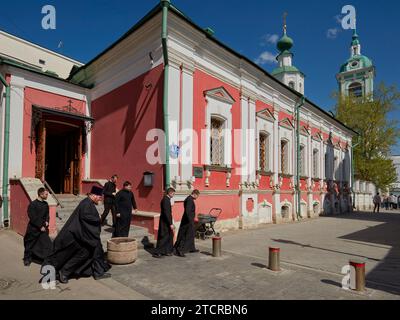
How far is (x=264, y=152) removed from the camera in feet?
48.5

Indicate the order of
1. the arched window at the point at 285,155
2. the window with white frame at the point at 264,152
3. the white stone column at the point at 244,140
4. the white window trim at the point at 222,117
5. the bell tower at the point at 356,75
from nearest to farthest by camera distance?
the white window trim at the point at 222,117, the white stone column at the point at 244,140, the window with white frame at the point at 264,152, the arched window at the point at 285,155, the bell tower at the point at 356,75

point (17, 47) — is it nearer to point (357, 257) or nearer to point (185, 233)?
point (185, 233)

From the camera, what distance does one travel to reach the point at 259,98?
45.9 ft

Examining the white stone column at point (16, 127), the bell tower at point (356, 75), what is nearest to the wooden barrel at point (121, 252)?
the white stone column at point (16, 127)

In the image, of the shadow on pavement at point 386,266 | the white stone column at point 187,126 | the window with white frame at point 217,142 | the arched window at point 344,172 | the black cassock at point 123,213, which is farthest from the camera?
the arched window at point 344,172

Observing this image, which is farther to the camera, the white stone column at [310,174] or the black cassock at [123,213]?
the white stone column at [310,174]

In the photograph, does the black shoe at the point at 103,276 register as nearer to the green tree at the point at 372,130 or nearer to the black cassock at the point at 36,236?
the black cassock at the point at 36,236

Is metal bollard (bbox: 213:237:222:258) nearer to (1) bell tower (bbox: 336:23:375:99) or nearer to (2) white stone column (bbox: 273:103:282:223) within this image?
(2) white stone column (bbox: 273:103:282:223)

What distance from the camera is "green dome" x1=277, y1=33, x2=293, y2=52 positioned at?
28.1 metres

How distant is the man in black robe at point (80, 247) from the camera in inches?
214


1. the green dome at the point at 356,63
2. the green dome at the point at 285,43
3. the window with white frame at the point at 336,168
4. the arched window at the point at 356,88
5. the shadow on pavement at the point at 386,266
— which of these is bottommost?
the shadow on pavement at the point at 386,266

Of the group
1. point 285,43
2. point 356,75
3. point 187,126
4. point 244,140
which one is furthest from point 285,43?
point 356,75

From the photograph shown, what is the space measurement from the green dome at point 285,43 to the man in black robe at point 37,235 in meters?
27.1

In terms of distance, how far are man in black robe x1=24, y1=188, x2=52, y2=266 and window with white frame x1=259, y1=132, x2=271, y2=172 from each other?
400 inches
